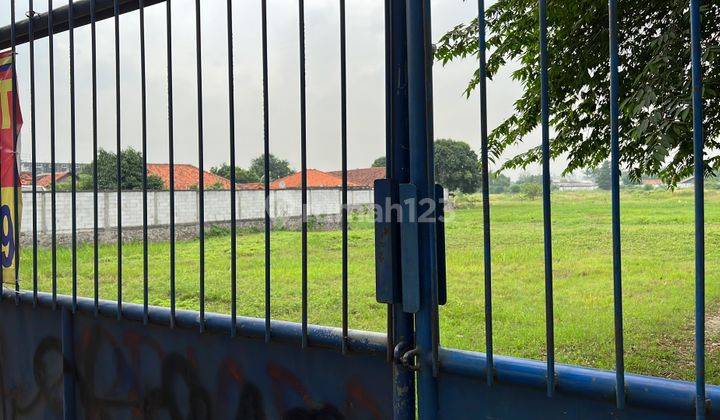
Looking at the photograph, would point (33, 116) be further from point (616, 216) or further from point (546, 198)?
point (616, 216)

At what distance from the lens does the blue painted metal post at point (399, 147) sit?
1.53 metres

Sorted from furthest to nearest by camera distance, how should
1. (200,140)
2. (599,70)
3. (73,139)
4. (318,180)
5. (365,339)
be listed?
1. (318,180)
2. (599,70)
3. (73,139)
4. (200,140)
5. (365,339)

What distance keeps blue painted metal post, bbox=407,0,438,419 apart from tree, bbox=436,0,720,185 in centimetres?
262

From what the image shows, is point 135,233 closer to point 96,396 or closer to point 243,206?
point 243,206

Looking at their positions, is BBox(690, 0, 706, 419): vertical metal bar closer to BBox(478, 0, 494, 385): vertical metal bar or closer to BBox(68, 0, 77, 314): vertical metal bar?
BBox(478, 0, 494, 385): vertical metal bar

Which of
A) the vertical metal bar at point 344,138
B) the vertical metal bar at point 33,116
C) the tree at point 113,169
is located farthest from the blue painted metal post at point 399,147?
the vertical metal bar at point 33,116

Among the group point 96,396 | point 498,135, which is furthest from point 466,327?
point 96,396

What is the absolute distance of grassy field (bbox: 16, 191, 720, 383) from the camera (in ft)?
25.2

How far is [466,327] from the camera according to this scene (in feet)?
30.4

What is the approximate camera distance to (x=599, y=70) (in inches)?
194

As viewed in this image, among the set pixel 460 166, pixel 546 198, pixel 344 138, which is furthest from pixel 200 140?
pixel 460 166

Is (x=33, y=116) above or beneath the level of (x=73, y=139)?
above

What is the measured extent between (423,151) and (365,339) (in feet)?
1.74

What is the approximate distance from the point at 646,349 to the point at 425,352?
7.15 meters
